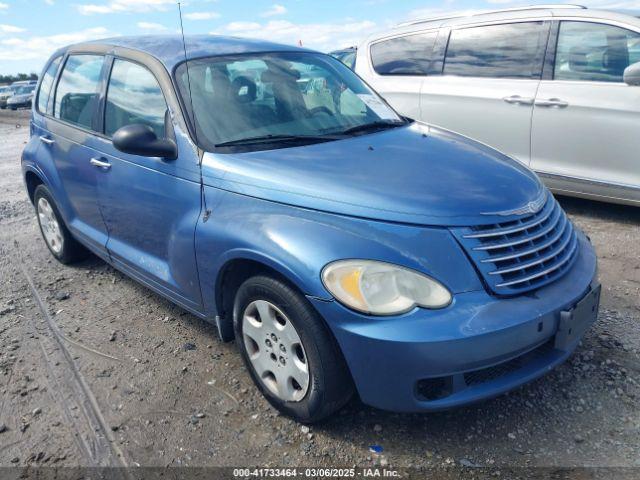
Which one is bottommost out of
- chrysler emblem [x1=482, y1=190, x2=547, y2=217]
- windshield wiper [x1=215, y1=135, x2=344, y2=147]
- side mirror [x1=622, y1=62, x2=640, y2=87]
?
chrysler emblem [x1=482, y1=190, x2=547, y2=217]

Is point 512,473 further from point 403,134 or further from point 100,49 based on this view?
point 100,49

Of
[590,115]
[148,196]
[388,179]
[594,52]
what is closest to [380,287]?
[388,179]

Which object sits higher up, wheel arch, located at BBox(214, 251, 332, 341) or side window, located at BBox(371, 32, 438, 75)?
side window, located at BBox(371, 32, 438, 75)

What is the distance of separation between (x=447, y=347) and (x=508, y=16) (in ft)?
13.7

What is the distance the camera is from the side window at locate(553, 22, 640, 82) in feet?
15.0

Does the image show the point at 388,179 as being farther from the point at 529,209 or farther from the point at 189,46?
the point at 189,46

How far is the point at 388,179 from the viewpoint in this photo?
8.29 ft

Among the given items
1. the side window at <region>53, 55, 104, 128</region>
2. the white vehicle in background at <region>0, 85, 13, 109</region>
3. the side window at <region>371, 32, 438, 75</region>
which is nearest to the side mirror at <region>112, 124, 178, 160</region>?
the side window at <region>53, 55, 104, 128</region>

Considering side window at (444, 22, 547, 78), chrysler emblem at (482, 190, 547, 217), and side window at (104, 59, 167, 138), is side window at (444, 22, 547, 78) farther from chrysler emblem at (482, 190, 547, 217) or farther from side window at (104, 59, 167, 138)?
side window at (104, 59, 167, 138)

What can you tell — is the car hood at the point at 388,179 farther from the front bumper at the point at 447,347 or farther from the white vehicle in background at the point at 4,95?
the white vehicle in background at the point at 4,95

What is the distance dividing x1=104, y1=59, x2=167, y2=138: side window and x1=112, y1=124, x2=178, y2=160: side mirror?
0.21 m

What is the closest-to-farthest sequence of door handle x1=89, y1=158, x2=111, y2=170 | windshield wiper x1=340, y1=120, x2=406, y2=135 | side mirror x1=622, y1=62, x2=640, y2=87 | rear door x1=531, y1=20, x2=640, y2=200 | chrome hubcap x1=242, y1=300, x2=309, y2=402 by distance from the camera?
chrome hubcap x1=242, y1=300, x2=309, y2=402
windshield wiper x1=340, y1=120, x2=406, y2=135
door handle x1=89, y1=158, x2=111, y2=170
side mirror x1=622, y1=62, x2=640, y2=87
rear door x1=531, y1=20, x2=640, y2=200

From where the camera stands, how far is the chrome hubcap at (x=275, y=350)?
2.48 meters

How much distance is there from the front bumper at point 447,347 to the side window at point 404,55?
402 cm
